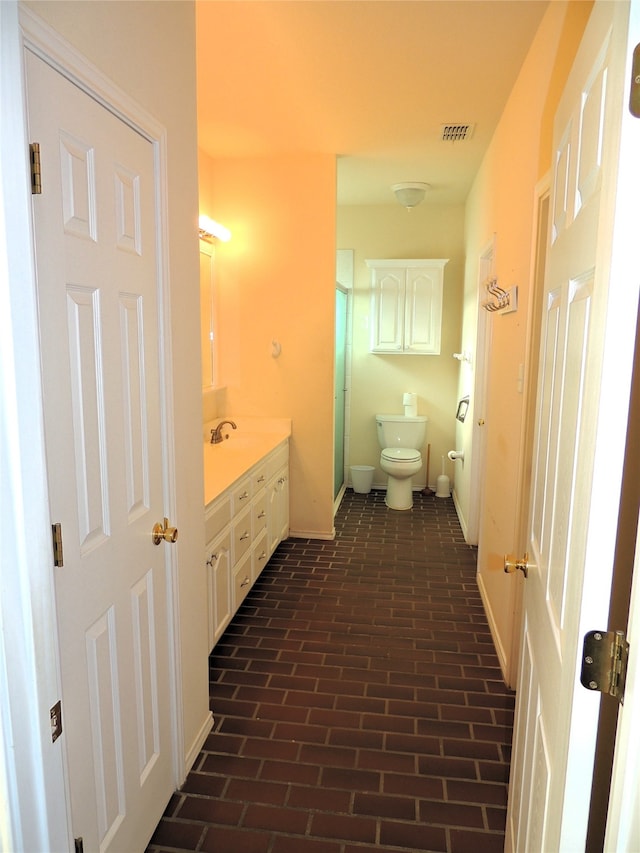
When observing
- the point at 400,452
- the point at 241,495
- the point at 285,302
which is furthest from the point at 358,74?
the point at 400,452

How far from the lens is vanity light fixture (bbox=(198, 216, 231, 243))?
3588mm

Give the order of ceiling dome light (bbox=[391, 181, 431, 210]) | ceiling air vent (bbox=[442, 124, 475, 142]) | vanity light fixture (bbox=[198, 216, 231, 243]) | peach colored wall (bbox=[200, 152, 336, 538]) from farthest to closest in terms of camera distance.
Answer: ceiling dome light (bbox=[391, 181, 431, 210]) → peach colored wall (bbox=[200, 152, 336, 538]) → vanity light fixture (bbox=[198, 216, 231, 243]) → ceiling air vent (bbox=[442, 124, 475, 142])

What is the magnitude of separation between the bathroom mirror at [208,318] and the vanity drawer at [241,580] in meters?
1.37

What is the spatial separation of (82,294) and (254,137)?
9.33 feet

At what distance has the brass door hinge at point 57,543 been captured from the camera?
44.6 inches

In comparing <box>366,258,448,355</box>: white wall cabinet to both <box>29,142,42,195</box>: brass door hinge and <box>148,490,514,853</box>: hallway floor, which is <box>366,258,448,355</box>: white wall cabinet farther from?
<box>29,142,42,195</box>: brass door hinge

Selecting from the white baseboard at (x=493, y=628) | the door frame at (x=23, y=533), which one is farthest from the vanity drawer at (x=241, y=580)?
the door frame at (x=23, y=533)

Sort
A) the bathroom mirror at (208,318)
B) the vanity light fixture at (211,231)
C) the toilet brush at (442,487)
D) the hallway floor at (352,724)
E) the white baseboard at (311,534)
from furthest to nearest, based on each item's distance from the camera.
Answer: the toilet brush at (442,487), the white baseboard at (311,534), the bathroom mirror at (208,318), the vanity light fixture at (211,231), the hallway floor at (352,724)

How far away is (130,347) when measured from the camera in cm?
146

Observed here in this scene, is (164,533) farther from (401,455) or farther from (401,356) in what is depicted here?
(401,356)

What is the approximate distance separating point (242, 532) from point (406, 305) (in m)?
3.08

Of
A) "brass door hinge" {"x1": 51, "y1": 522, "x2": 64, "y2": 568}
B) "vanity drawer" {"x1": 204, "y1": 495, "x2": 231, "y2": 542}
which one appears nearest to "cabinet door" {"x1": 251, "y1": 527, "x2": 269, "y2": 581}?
"vanity drawer" {"x1": 204, "y1": 495, "x2": 231, "y2": 542}

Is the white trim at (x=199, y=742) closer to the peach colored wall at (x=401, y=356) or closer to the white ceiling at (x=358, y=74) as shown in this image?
the white ceiling at (x=358, y=74)

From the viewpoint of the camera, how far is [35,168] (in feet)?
3.40
